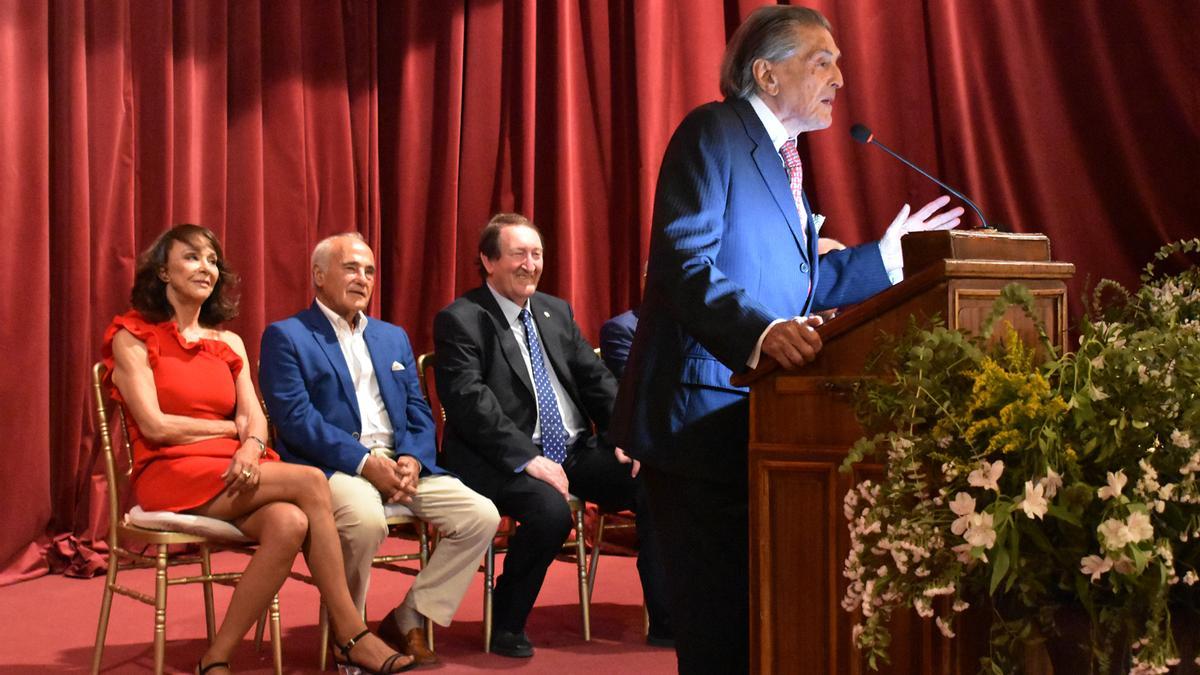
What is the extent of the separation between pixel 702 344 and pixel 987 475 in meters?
0.66

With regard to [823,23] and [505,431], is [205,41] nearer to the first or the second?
[505,431]

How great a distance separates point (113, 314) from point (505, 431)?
206cm

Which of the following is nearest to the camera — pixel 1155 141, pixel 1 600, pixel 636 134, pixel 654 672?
pixel 654 672

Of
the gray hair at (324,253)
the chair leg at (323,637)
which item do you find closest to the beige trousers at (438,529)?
the chair leg at (323,637)

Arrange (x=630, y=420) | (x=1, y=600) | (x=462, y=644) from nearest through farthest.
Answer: (x=630, y=420) < (x=462, y=644) < (x=1, y=600)

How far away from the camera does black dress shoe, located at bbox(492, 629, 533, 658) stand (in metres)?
3.86

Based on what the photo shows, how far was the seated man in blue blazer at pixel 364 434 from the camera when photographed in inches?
149

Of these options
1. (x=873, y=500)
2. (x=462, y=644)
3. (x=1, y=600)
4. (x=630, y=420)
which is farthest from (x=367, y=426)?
(x=873, y=500)

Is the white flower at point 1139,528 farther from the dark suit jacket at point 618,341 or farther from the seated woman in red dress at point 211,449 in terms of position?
the dark suit jacket at point 618,341

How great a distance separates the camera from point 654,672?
12.1 feet

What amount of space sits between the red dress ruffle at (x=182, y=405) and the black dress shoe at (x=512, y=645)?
2.81 ft

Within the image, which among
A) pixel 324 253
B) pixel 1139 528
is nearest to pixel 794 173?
pixel 1139 528

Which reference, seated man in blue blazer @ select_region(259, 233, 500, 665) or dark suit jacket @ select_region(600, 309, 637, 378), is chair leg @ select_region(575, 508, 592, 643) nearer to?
seated man in blue blazer @ select_region(259, 233, 500, 665)

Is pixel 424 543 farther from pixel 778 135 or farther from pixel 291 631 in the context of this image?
pixel 778 135
